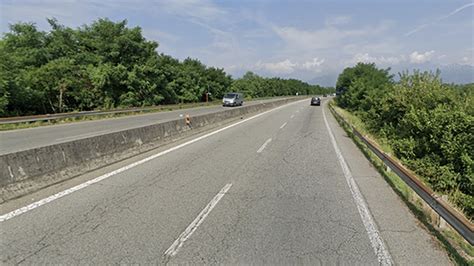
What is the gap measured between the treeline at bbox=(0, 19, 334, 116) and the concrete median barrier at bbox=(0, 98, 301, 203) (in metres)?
19.9

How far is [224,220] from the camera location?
5.06 meters

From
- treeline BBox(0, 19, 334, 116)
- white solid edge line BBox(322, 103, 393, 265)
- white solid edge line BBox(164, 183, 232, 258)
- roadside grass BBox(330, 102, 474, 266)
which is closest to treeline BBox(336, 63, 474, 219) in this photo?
roadside grass BBox(330, 102, 474, 266)

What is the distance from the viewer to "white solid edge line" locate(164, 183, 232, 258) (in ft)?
13.2

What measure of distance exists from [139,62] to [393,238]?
42559 mm

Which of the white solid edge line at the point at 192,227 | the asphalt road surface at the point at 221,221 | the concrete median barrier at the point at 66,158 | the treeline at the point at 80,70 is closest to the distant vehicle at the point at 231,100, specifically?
the treeline at the point at 80,70

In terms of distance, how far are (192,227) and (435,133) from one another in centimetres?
1019

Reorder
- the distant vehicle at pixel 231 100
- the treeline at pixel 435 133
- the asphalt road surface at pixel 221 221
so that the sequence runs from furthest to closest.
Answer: the distant vehicle at pixel 231 100
the treeline at pixel 435 133
the asphalt road surface at pixel 221 221

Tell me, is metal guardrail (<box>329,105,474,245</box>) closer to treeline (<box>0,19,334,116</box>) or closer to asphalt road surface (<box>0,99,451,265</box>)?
asphalt road surface (<box>0,99,451,265</box>)

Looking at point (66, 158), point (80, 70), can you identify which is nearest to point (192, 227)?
point (66, 158)

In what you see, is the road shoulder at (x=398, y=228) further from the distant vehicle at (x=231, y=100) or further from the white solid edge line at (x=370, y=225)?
the distant vehicle at (x=231, y=100)

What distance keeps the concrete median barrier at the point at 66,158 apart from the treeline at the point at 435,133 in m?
9.55

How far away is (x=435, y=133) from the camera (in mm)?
11203

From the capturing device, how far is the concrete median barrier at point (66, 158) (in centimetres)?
602

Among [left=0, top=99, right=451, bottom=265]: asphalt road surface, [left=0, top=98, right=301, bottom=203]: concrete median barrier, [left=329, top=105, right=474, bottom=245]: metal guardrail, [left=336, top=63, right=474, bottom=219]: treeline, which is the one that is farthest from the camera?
[left=336, top=63, right=474, bottom=219]: treeline
